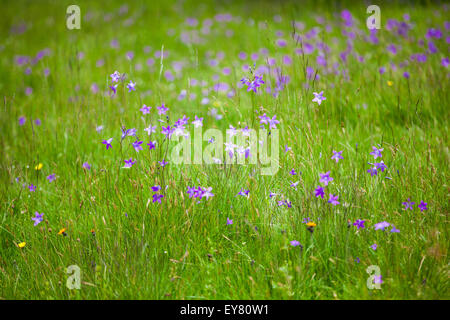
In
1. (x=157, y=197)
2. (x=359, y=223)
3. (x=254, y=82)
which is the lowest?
(x=359, y=223)

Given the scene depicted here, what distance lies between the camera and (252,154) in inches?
93.7

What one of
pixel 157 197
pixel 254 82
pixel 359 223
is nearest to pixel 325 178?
pixel 359 223

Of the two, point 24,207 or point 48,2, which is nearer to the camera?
point 24,207

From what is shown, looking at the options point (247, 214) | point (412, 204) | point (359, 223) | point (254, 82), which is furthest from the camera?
point (254, 82)

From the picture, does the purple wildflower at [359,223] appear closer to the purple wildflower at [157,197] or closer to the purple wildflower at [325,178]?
the purple wildflower at [325,178]

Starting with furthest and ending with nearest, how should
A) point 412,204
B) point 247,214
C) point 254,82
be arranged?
point 254,82, point 247,214, point 412,204

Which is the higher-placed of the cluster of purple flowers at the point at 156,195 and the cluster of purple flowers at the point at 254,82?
the cluster of purple flowers at the point at 254,82

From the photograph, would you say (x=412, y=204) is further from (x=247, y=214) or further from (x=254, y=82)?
(x=254, y=82)

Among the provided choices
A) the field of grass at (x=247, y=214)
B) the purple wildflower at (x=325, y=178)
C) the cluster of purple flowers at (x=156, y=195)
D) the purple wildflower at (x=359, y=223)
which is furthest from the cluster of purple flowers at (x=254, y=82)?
the purple wildflower at (x=359, y=223)

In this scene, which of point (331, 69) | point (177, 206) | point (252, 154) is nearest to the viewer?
point (177, 206)

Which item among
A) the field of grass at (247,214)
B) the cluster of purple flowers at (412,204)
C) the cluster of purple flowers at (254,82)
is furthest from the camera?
the cluster of purple flowers at (254,82)
